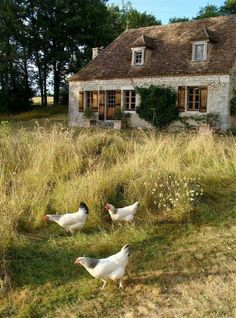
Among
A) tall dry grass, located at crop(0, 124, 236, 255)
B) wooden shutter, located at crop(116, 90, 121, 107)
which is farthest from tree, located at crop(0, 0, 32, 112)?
tall dry grass, located at crop(0, 124, 236, 255)

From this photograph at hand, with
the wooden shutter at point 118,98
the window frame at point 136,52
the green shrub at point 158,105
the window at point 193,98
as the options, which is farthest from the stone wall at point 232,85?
the wooden shutter at point 118,98

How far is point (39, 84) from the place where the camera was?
113 feet

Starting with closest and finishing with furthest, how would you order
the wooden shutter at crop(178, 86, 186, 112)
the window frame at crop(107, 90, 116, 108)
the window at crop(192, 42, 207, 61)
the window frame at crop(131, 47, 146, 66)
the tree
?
the window at crop(192, 42, 207, 61), the wooden shutter at crop(178, 86, 186, 112), the window frame at crop(131, 47, 146, 66), the window frame at crop(107, 90, 116, 108), the tree

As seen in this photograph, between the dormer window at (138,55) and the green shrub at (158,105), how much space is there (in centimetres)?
176

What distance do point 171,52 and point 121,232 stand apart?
19.3m

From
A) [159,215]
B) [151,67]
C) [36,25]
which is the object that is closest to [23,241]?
[159,215]

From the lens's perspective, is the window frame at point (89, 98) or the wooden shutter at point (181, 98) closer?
the wooden shutter at point (181, 98)

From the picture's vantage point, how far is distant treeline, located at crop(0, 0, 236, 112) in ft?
102

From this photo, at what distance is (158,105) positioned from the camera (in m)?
21.8

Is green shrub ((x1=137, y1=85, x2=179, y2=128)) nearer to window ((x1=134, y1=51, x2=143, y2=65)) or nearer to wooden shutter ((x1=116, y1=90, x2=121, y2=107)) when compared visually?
wooden shutter ((x1=116, y1=90, x2=121, y2=107))

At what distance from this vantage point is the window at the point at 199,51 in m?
20.8

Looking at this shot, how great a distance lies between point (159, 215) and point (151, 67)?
1830cm

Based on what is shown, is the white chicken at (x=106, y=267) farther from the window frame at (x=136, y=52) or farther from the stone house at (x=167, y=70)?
the window frame at (x=136, y=52)

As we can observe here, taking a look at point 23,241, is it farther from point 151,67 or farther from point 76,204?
point 151,67
